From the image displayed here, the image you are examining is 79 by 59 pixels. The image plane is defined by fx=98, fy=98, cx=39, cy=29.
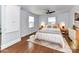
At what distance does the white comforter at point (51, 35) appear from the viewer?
8.26 feet

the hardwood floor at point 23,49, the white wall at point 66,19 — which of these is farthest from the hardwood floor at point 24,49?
the white wall at point 66,19

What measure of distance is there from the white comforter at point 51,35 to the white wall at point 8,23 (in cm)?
60

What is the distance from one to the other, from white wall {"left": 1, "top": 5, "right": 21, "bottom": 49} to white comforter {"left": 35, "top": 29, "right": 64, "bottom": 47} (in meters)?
0.60

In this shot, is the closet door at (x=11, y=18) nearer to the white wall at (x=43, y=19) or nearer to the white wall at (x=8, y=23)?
the white wall at (x=8, y=23)

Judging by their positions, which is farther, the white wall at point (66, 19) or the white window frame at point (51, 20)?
the white window frame at point (51, 20)

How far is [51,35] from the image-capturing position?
8.38ft

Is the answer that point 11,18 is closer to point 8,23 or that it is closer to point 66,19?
point 8,23

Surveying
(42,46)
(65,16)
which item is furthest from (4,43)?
(65,16)

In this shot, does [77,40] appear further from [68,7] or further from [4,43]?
[4,43]

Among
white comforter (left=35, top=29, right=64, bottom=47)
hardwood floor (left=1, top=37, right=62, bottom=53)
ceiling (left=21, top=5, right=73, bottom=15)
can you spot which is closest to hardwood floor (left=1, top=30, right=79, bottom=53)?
hardwood floor (left=1, top=37, right=62, bottom=53)
